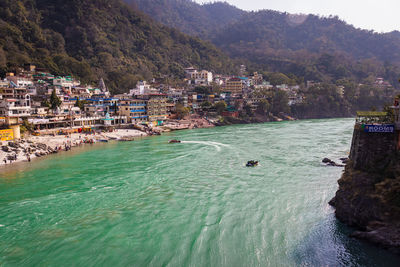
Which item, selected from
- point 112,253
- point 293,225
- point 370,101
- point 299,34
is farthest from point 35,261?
point 299,34

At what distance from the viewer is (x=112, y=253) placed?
38.5 feet

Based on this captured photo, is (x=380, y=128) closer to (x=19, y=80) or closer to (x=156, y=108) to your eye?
(x=156, y=108)

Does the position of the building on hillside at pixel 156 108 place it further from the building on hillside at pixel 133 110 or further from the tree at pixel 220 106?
the tree at pixel 220 106

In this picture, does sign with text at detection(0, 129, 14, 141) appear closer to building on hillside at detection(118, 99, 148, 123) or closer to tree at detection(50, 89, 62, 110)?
tree at detection(50, 89, 62, 110)

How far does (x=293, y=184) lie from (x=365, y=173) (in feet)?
22.0

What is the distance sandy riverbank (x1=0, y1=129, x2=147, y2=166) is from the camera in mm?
28234

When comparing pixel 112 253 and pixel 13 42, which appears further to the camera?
pixel 13 42

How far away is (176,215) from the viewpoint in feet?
49.5

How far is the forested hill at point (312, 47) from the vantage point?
113887 millimetres

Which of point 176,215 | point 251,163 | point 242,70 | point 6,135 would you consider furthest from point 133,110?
point 242,70

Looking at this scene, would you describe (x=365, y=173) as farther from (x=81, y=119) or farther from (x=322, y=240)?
(x=81, y=119)

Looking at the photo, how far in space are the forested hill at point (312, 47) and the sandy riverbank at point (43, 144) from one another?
3536 inches

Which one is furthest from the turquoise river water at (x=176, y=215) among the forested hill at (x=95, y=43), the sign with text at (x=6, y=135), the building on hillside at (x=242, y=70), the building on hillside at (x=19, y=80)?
the building on hillside at (x=242, y=70)

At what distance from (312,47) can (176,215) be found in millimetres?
178935
